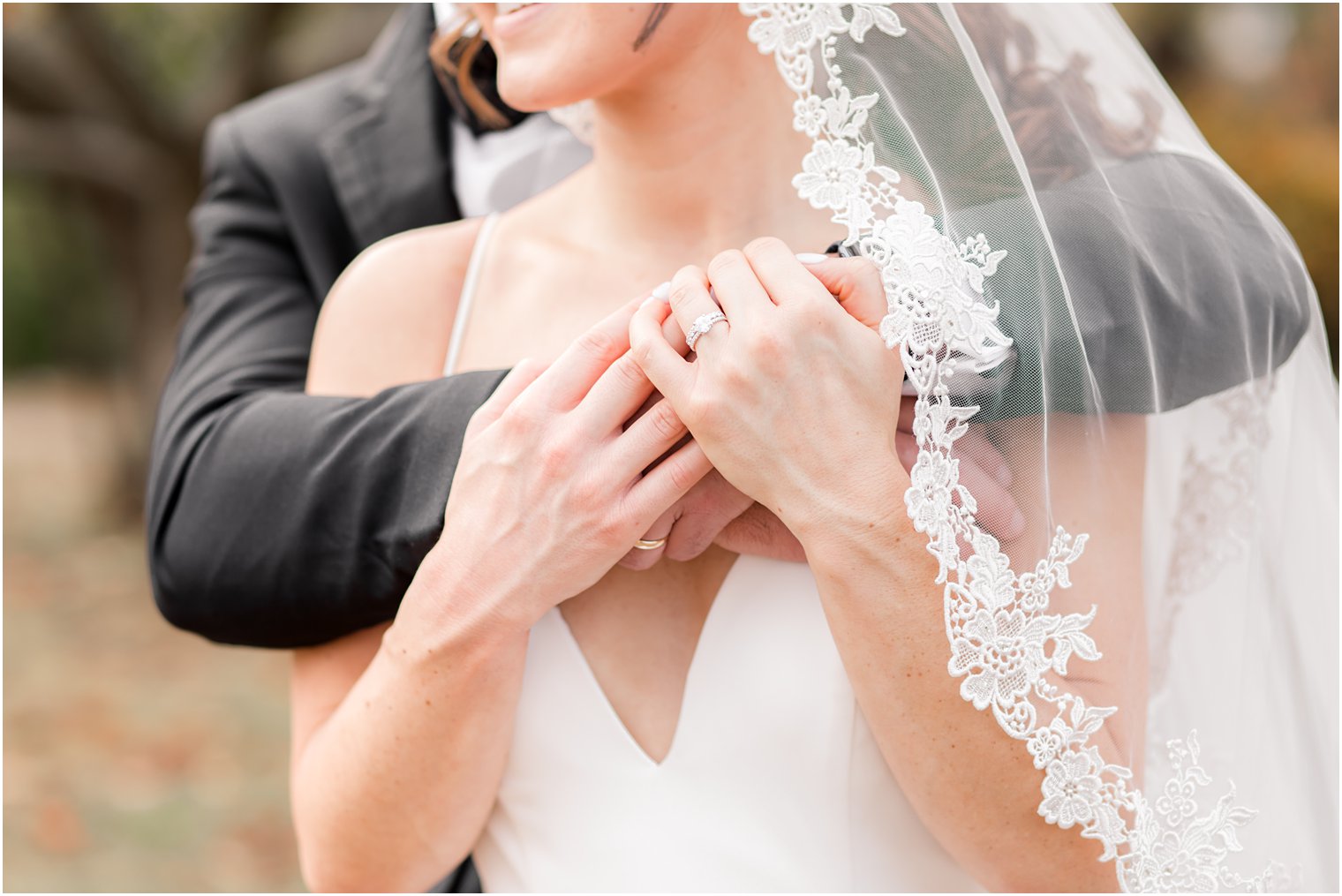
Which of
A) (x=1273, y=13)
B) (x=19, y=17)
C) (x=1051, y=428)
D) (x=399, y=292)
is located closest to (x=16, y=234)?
(x=19, y=17)

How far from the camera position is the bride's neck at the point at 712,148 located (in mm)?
1636

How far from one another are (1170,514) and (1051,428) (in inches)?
12.8

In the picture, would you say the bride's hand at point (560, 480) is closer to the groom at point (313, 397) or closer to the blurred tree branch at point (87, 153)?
the groom at point (313, 397)

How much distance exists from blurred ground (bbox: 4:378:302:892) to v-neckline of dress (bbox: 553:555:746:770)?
3695mm

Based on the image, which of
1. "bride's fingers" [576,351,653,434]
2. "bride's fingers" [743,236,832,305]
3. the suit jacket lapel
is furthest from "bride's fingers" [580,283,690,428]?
the suit jacket lapel

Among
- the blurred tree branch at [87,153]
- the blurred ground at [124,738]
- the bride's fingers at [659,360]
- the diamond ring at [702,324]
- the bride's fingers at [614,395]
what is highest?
the diamond ring at [702,324]

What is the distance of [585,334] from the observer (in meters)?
1.46

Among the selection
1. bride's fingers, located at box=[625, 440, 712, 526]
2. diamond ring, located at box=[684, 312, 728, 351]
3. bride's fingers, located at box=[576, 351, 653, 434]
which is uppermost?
diamond ring, located at box=[684, 312, 728, 351]

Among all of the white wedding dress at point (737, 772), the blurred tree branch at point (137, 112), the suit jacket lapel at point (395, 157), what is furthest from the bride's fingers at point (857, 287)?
the blurred tree branch at point (137, 112)

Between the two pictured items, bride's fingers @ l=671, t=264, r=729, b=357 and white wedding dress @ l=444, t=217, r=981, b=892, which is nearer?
bride's fingers @ l=671, t=264, r=729, b=357

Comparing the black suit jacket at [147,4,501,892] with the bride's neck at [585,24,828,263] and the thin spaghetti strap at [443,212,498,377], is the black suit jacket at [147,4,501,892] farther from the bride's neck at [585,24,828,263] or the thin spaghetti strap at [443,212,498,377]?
the bride's neck at [585,24,828,263]

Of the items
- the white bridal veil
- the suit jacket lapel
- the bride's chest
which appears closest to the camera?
the white bridal veil

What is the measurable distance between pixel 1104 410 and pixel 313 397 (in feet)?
3.50

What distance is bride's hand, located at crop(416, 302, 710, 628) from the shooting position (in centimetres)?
141
